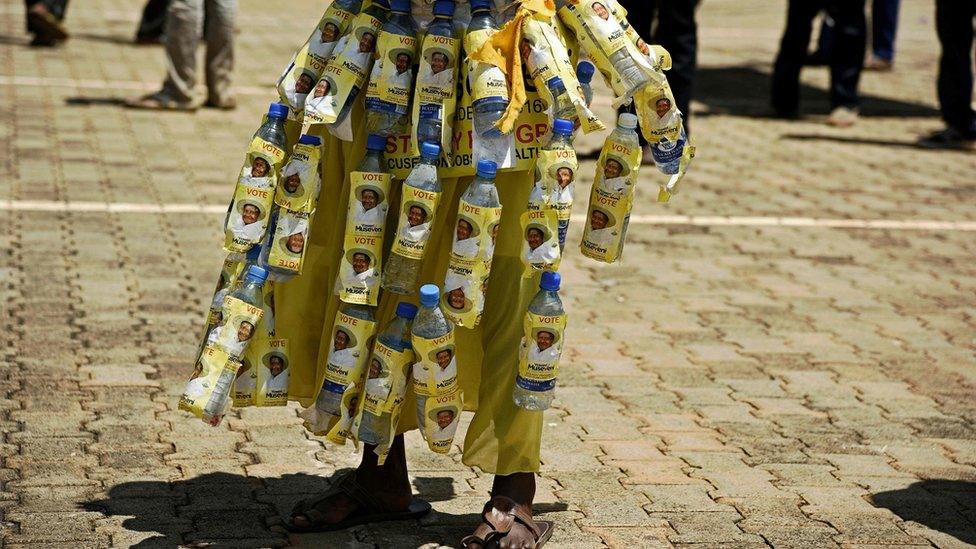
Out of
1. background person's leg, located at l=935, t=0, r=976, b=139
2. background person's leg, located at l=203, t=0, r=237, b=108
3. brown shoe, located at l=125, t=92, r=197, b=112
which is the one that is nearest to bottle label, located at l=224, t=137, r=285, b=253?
background person's leg, located at l=203, t=0, r=237, b=108

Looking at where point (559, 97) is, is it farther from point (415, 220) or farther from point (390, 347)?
point (390, 347)

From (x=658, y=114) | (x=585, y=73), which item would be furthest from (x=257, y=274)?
(x=658, y=114)

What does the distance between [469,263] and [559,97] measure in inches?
19.2

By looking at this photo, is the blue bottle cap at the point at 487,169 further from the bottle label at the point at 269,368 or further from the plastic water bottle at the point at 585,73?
the bottle label at the point at 269,368

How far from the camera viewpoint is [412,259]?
11.9ft

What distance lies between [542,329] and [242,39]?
37.7ft

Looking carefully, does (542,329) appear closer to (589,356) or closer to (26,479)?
(26,479)

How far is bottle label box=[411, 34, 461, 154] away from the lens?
3553 mm

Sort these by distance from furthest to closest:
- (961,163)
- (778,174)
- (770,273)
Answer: (961,163) < (778,174) < (770,273)

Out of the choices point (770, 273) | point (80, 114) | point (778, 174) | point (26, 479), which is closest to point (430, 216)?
point (26, 479)

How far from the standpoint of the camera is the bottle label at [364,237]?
3621 mm

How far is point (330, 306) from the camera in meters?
3.83

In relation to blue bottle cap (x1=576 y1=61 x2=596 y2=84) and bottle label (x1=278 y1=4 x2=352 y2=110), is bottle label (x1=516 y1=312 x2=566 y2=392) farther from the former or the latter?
bottle label (x1=278 y1=4 x2=352 y2=110)

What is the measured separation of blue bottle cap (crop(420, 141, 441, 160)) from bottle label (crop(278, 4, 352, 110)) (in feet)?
1.23
